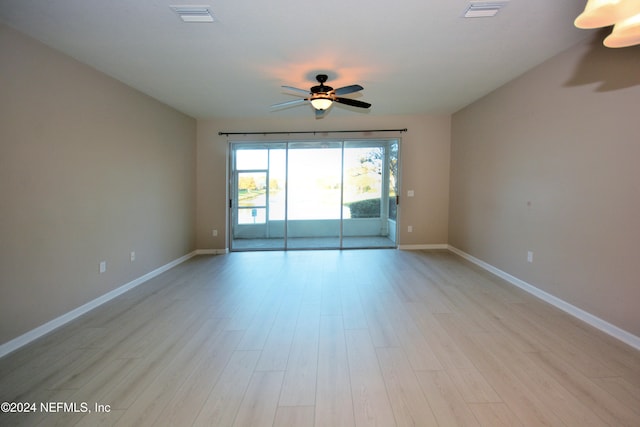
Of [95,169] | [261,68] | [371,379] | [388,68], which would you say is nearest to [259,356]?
[371,379]

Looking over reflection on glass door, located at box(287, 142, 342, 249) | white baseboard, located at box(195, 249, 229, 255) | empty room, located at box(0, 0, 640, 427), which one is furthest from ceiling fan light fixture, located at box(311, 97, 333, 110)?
white baseboard, located at box(195, 249, 229, 255)

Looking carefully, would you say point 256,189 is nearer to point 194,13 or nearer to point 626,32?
point 194,13

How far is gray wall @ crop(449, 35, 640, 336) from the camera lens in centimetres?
230

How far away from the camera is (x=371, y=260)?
491 cm

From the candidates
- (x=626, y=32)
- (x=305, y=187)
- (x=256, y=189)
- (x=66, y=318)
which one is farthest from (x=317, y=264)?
(x=626, y=32)

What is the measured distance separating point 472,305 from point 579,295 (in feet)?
3.16

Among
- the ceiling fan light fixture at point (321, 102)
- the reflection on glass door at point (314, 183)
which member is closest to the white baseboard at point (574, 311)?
the reflection on glass door at point (314, 183)

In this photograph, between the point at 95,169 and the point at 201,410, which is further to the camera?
the point at 95,169

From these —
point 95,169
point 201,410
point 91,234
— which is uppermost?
point 95,169

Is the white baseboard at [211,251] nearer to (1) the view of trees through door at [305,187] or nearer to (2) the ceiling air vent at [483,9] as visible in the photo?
(1) the view of trees through door at [305,187]

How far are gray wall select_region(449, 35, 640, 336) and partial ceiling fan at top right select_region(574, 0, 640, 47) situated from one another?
126 centimetres

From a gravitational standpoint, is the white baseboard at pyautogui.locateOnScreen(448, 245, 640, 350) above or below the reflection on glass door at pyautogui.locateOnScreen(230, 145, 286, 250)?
below

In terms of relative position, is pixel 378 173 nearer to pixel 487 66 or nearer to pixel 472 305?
pixel 487 66

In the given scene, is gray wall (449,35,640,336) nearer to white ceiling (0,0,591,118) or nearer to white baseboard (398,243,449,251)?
white ceiling (0,0,591,118)
